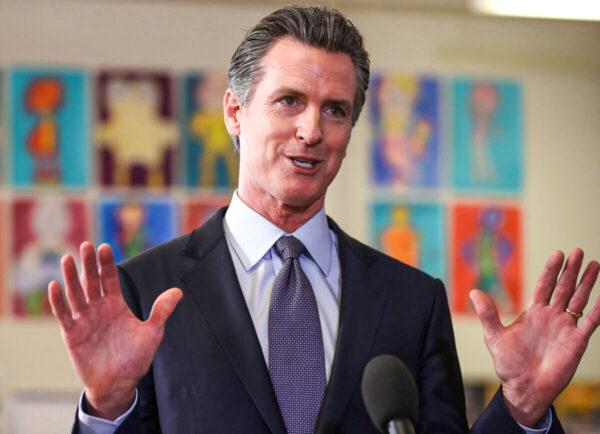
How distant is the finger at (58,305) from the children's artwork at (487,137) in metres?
3.58

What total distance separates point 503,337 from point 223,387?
48 centimetres

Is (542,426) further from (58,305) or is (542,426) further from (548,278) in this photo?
(58,305)

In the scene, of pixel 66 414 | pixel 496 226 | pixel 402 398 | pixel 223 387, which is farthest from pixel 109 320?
pixel 496 226

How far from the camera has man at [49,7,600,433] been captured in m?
1.67

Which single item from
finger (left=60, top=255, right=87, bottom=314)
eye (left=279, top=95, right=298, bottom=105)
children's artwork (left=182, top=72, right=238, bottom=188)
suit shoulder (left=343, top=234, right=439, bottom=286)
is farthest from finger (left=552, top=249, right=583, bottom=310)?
children's artwork (left=182, top=72, right=238, bottom=188)

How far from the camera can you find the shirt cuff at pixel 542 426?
181cm

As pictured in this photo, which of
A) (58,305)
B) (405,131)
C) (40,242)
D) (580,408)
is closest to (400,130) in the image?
(405,131)

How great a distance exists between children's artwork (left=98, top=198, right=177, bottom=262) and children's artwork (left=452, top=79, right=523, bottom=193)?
1381 mm

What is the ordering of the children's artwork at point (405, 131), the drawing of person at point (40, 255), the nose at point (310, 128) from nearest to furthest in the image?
the nose at point (310, 128)
the drawing of person at point (40, 255)
the children's artwork at point (405, 131)

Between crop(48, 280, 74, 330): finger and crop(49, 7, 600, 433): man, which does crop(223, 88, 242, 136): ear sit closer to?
crop(49, 7, 600, 433): man

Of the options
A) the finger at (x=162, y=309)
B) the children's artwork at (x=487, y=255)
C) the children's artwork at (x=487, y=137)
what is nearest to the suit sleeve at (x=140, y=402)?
the finger at (x=162, y=309)

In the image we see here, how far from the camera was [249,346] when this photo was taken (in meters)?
1.83

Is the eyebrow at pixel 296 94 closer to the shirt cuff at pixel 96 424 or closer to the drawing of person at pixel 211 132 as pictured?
the shirt cuff at pixel 96 424

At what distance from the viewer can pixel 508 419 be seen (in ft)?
5.90
